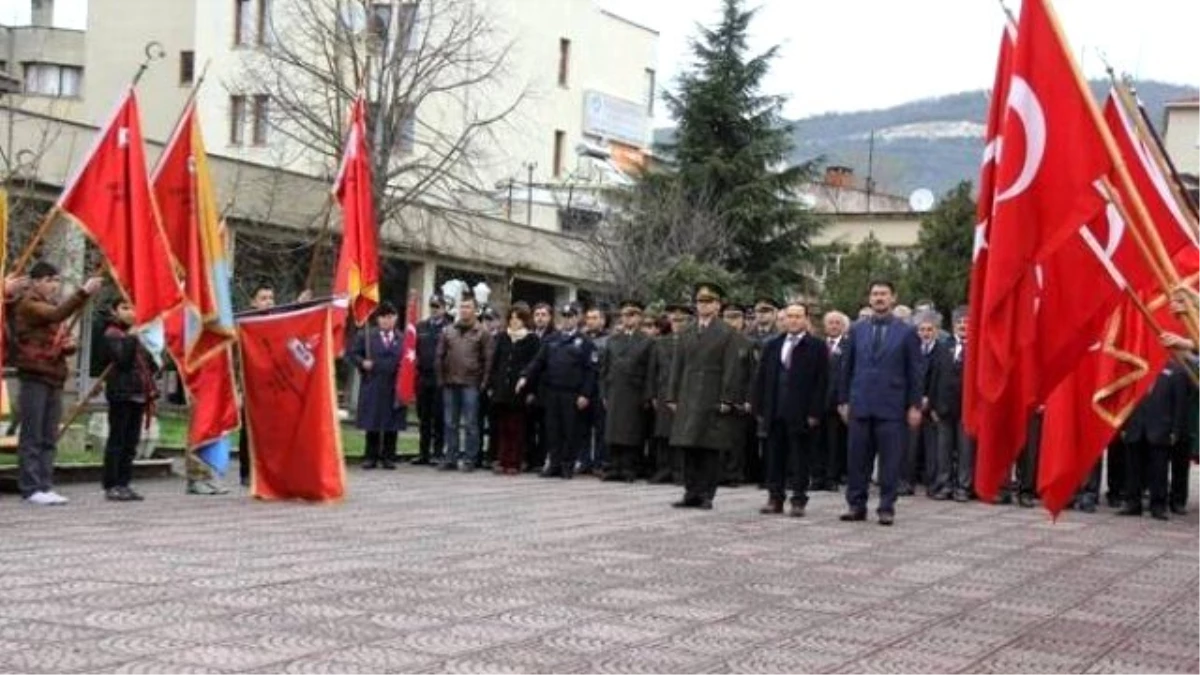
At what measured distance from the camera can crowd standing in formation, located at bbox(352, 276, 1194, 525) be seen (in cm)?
1435

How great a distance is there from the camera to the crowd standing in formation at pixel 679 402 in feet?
45.0

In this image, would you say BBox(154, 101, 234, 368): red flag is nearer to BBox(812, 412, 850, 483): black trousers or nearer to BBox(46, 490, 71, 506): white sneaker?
BBox(46, 490, 71, 506): white sneaker

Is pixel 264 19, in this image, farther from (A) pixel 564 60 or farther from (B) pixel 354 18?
(B) pixel 354 18

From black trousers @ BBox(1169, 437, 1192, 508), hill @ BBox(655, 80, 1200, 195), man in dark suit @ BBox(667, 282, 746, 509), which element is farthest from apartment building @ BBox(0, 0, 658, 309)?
hill @ BBox(655, 80, 1200, 195)

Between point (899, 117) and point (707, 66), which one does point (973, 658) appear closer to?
point (707, 66)

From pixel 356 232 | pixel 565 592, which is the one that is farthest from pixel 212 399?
pixel 565 592

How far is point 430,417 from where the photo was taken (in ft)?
65.2

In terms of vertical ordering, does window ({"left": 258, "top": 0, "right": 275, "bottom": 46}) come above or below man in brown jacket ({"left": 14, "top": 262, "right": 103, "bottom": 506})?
above

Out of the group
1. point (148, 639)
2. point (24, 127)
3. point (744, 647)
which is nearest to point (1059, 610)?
point (744, 647)

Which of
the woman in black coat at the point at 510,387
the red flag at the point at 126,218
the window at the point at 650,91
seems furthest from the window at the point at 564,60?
the red flag at the point at 126,218

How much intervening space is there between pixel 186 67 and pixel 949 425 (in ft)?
149

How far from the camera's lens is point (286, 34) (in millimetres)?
43969

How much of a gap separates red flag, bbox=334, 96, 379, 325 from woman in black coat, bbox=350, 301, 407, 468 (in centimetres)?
412

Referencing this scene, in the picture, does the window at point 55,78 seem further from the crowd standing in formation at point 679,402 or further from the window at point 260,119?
the crowd standing in formation at point 679,402
